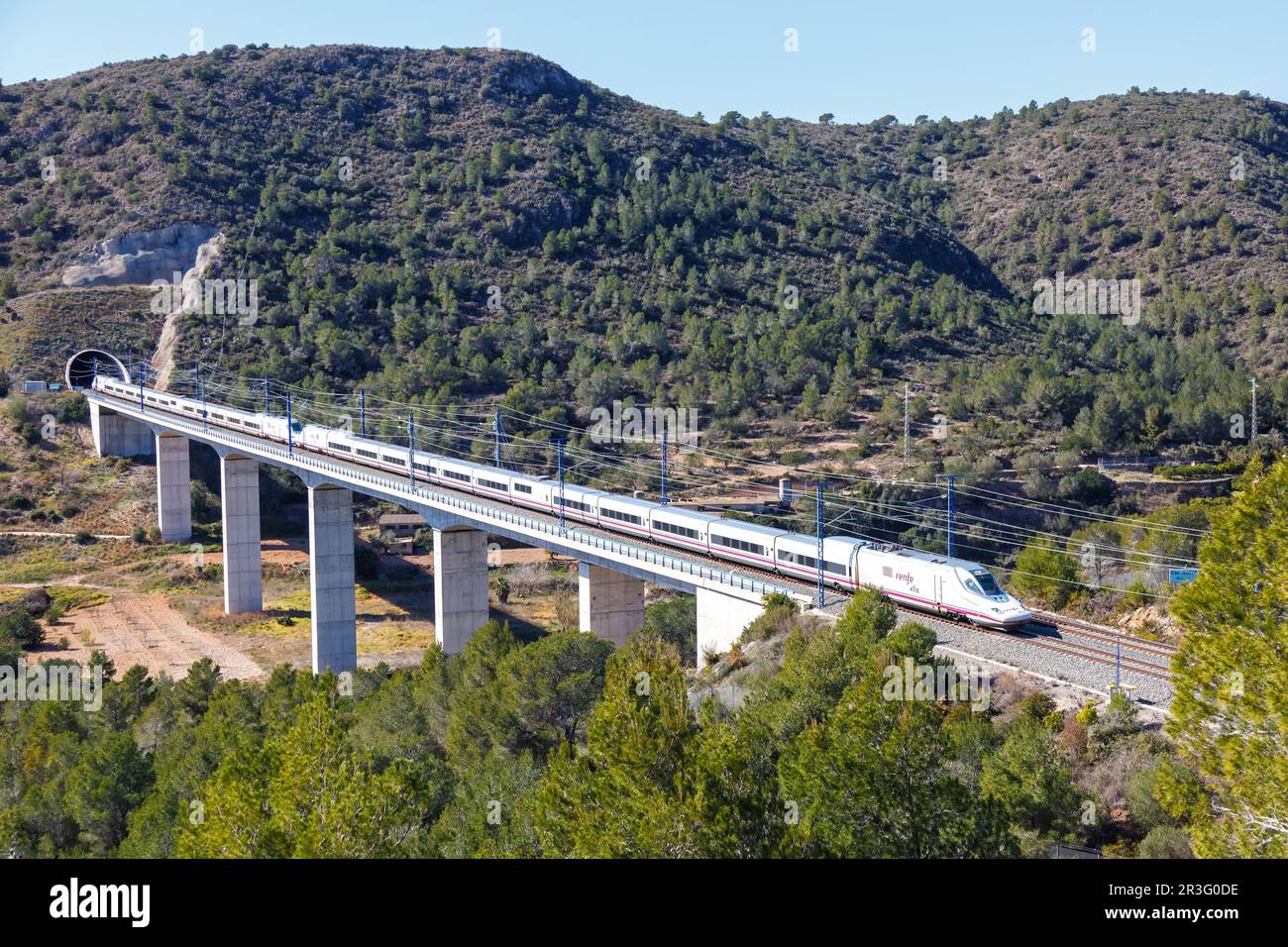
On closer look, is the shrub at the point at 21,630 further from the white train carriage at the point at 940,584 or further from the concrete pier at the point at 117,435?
the white train carriage at the point at 940,584

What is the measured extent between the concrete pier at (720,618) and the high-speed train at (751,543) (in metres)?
2.06

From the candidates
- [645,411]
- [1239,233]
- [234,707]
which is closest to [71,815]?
[234,707]

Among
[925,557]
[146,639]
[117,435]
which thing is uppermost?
[117,435]

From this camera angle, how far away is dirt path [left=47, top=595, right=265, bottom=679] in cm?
4741

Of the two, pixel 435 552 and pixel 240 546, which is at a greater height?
pixel 435 552

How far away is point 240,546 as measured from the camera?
5784 centimetres

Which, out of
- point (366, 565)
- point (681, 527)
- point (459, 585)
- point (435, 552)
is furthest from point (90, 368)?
point (681, 527)

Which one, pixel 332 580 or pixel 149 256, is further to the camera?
pixel 149 256

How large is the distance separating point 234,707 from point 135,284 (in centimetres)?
7377

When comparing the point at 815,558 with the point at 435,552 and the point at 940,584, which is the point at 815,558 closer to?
the point at 940,584

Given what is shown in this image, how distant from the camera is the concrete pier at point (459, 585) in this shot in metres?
45.7

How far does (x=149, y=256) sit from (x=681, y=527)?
73.8 m

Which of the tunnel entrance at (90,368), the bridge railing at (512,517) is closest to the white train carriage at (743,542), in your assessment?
the bridge railing at (512,517)
